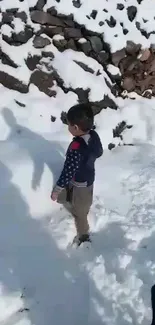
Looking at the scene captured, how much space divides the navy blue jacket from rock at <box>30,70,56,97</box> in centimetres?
187

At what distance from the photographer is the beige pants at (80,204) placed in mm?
4578

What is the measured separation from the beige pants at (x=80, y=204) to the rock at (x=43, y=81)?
164 cm

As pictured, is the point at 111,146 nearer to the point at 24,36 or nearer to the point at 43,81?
the point at 43,81

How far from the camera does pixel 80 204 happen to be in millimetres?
4633

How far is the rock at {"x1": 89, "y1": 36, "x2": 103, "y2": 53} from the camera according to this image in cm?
634

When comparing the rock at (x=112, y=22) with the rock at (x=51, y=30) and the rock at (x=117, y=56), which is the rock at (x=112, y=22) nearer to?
the rock at (x=117, y=56)

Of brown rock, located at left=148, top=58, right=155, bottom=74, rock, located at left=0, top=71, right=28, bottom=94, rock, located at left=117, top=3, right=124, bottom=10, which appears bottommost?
rock, located at left=0, top=71, right=28, bottom=94

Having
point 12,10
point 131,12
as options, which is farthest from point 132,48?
point 12,10

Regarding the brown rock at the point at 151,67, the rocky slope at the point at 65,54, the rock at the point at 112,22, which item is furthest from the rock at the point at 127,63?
the rock at the point at 112,22

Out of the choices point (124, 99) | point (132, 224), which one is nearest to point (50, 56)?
point (124, 99)

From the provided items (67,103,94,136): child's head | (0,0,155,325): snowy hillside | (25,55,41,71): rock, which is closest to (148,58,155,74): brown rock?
(0,0,155,325): snowy hillside

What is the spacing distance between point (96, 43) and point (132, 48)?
0.45 meters

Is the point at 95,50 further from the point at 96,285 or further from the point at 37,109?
the point at 96,285

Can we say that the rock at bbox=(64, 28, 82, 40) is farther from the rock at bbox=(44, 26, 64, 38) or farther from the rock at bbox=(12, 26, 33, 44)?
the rock at bbox=(12, 26, 33, 44)
